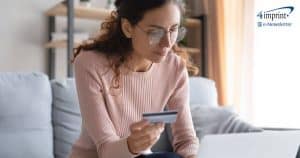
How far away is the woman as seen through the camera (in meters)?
1.02

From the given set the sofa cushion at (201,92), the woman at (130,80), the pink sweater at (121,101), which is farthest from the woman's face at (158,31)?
the sofa cushion at (201,92)

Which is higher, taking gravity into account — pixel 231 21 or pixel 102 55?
pixel 231 21

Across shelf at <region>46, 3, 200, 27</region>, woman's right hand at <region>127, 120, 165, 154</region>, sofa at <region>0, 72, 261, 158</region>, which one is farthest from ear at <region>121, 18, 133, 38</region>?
shelf at <region>46, 3, 200, 27</region>

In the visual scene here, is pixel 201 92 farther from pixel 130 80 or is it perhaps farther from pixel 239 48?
pixel 130 80

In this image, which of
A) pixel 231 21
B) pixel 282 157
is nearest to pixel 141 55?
pixel 282 157

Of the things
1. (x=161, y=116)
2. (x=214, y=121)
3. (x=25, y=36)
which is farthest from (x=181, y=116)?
(x=25, y=36)

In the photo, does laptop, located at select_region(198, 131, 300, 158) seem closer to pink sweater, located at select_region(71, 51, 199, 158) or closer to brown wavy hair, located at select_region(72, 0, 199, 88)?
pink sweater, located at select_region(71, 51, 199, 158)

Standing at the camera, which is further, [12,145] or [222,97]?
[222,97]

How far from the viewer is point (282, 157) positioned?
82 cm

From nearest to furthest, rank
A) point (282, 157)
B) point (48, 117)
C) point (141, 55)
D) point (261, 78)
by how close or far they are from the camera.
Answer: point (282, 157)
point (141, 55)
point (48, 117)
point (261, 78)

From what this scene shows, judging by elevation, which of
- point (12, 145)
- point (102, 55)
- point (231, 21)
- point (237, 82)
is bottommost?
point (12, 145)

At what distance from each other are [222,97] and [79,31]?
1.05 m

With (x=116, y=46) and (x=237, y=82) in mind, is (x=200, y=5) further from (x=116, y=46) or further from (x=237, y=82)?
(x=116, y=46)

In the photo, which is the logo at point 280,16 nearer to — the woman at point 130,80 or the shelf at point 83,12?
the shelf at point 83,12
